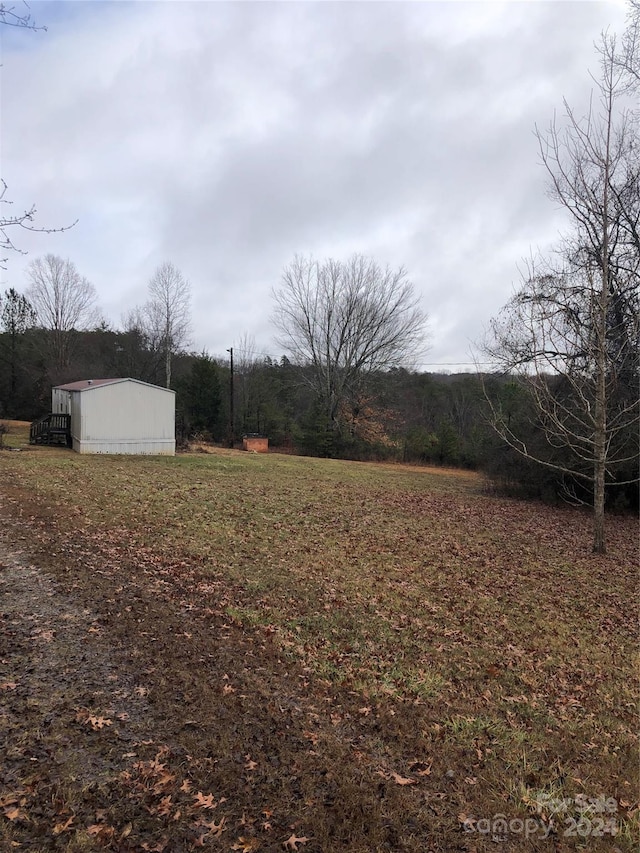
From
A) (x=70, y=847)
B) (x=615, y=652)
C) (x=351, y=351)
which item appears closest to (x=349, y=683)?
(x=70, y=847)

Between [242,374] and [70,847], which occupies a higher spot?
[242,374]

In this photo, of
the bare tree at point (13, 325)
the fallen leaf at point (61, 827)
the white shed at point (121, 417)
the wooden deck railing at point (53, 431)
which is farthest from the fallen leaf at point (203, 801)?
the bare tree at point (13, 325)

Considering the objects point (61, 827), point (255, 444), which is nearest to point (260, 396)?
point (255, 444)

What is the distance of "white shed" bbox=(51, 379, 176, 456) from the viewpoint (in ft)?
56.9

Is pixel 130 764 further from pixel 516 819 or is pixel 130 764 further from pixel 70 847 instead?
pixel 516 819

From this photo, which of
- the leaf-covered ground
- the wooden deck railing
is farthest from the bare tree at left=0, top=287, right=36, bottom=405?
the leaf-covered ground

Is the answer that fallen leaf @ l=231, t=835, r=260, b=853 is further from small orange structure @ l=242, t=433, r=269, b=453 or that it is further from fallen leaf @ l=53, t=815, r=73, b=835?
small orange structure @ l=242, t=433, r=269, b=453

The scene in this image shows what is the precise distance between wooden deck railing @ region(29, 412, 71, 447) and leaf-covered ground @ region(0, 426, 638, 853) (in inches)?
469

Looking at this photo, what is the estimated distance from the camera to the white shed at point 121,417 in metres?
17.3

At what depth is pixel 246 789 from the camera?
252 cm

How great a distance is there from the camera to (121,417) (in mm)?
17969

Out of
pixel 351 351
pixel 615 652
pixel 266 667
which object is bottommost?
pixel 615 652

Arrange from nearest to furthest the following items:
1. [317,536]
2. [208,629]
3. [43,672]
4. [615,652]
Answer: [43,672], [208,629], [615,652], [317,536]

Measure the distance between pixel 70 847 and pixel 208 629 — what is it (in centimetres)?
227
